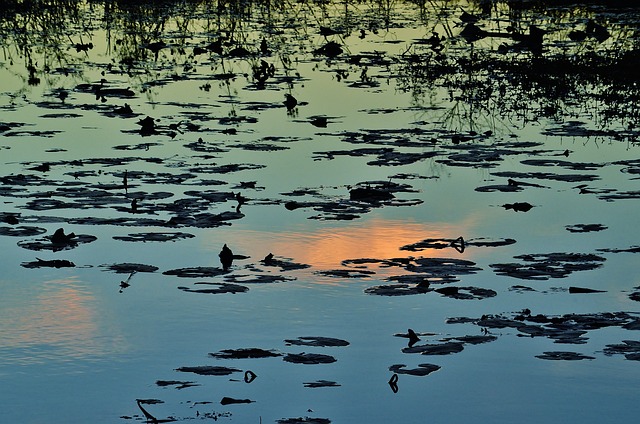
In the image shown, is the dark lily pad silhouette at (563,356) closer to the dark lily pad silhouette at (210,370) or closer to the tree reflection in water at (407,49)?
the dark lily pad silhouette at (210,370)

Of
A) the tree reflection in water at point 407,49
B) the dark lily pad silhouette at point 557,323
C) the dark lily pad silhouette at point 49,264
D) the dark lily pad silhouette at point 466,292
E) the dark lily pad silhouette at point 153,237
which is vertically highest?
the tree reflection in water at point 407,49

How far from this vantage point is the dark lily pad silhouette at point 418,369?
6301 mm

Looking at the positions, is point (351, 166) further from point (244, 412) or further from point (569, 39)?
point (569, 39)

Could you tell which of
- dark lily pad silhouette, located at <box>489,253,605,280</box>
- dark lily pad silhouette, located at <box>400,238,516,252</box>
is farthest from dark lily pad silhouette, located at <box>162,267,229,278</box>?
dark lily pad silhouette, located at <box>489,253,605,280</box>

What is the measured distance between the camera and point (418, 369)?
6348 millimetres

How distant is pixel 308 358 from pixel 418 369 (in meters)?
0.51

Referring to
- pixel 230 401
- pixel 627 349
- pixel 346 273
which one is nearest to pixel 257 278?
pixel 346 273

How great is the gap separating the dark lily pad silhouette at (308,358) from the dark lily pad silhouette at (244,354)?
0.28 feet

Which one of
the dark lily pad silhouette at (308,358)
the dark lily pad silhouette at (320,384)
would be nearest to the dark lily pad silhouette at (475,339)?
the dark lily pad silhouette at (308,358)

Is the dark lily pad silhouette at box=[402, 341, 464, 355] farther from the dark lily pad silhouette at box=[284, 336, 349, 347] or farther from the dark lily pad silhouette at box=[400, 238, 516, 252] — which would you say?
the dark lily pad silhouette at box=[400, 238, 516, 252]

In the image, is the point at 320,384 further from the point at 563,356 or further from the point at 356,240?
the point at 356,240

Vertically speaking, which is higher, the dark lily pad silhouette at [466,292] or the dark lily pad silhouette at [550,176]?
the dark lily pad silhouette at [550,176]

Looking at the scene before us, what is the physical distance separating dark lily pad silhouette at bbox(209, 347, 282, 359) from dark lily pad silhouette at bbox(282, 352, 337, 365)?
0.09 metres

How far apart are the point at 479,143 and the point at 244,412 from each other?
23.7 ft
